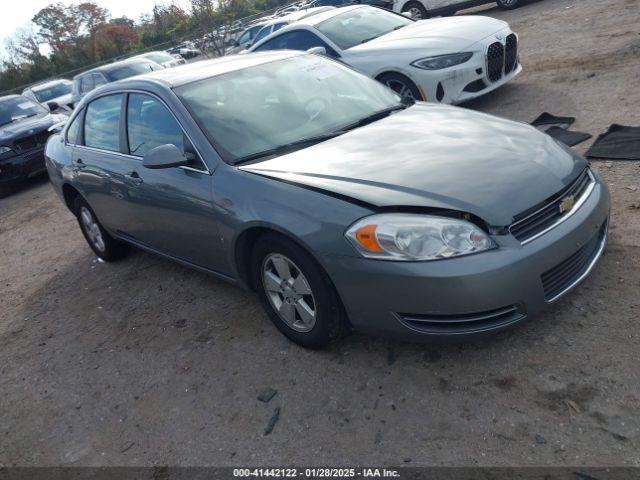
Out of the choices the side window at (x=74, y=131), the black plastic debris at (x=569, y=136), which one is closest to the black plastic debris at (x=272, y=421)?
the side window at (x=74, y=131)

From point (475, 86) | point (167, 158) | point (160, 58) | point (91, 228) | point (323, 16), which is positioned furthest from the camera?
point (160, 58)

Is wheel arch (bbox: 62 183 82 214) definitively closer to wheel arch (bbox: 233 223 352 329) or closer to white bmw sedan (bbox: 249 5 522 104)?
wheel arch (bbox: 233 223 352 329)

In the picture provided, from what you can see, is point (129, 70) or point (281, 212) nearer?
point (281, 212)

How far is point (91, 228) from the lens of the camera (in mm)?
5902

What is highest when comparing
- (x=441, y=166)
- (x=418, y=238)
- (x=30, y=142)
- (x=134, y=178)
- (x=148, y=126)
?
(x=148, y=126)

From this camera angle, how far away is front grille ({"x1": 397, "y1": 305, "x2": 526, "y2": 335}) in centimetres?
295

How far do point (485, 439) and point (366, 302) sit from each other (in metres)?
→ 0.85

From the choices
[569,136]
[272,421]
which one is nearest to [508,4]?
[569,136]

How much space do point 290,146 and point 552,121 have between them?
3822 millimetres

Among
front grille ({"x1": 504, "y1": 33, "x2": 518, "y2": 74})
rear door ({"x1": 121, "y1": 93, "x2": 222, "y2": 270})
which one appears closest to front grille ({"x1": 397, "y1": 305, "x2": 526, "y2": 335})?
rear door ({"x1": 121, "y1": 93, "x2": 222, "y2": 270})

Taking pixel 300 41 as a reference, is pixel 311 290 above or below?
below

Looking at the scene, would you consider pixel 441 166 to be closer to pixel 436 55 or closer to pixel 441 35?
pixel 436 55

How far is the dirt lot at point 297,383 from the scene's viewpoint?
274 centimetres

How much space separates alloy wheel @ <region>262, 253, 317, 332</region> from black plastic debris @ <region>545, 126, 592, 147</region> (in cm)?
356
